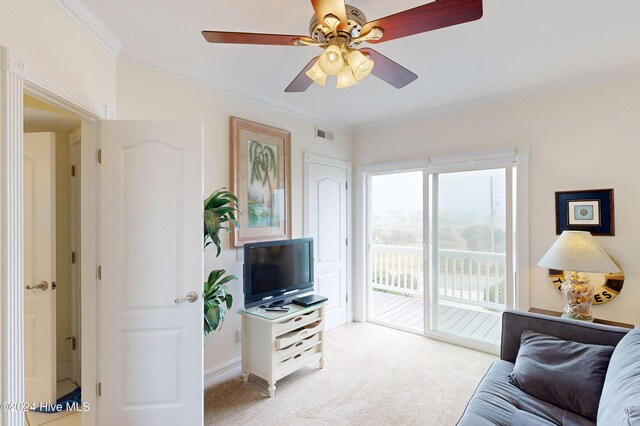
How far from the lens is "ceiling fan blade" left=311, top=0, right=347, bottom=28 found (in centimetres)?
126

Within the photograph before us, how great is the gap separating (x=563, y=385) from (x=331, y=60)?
2058mm

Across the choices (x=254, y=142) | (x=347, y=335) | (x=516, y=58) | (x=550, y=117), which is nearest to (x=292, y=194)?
(x=254, y=142)

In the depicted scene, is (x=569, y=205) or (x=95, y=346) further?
(x=569, y=205)

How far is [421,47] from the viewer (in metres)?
2.21

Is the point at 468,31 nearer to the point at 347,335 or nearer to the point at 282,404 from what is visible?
the point at 282,404

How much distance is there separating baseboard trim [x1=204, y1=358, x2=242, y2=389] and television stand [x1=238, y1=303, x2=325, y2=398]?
169mm

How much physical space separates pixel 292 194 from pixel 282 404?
2011mm

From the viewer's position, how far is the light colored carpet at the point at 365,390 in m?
2.24

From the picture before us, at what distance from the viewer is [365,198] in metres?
4.23

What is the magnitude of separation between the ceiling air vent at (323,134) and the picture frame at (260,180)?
0.51 metres

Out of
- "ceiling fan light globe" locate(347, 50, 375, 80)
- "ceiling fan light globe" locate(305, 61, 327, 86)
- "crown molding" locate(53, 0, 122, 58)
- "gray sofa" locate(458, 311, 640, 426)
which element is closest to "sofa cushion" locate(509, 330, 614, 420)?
"gray sofa" locate(458, 311, 640, 426)

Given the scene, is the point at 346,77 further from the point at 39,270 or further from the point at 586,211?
the point at 39,270

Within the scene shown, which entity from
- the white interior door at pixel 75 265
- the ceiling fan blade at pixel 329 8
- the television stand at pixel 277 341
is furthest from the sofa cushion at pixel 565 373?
the white interior door at pixel 75 265

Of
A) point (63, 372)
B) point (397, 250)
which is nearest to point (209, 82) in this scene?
point (63, 372)
